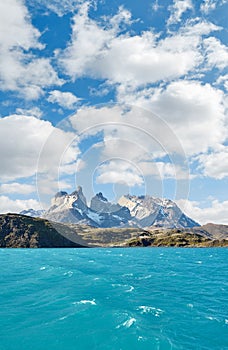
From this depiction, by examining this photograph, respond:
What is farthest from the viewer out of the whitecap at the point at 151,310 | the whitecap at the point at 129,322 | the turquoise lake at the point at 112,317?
the whitecap at the point at 151,310

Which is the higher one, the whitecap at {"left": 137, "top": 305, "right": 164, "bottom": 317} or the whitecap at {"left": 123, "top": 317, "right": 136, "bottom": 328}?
the whitecap at {"left": 137, "top": 305, "right": 164, "bottom": 317}

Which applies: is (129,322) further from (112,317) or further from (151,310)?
(151,310)

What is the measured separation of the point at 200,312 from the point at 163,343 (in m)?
13.4

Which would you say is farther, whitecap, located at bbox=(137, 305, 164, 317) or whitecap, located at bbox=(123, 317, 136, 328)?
whitecap, located at bbox=(137, 305, 164, 317)

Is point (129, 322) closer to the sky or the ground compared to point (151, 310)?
closer to the ground

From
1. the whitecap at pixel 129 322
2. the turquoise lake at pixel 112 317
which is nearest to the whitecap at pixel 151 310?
the turquoise lake at pixel 112 317

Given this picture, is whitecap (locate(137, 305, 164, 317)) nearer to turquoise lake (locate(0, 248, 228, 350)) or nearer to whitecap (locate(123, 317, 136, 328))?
turquoise lake (locate(0, 248, 228, 350))

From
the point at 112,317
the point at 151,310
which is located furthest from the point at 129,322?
the point at 151,310

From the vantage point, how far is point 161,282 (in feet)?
213

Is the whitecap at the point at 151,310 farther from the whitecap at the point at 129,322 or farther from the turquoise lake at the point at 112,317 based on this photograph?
the whitecap at the point at 129,322

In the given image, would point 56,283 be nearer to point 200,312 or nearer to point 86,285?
point 86,285

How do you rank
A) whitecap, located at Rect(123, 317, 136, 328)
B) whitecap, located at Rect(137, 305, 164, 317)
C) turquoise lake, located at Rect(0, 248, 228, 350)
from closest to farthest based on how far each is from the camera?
turquoise lake, located at Rect(0, 248, 228, 350), whitecap, located at Rect(123, 317, 136, 328), whitecap, located at Rect(137, 305, 164, 317)

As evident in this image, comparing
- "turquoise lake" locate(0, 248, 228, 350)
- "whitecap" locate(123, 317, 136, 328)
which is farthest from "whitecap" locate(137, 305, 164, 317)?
"whitecap" locate(123, 317, 136, 328)

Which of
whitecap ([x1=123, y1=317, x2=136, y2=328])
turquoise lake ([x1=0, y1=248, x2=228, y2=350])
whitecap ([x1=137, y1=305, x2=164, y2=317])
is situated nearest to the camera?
turquoise lake ([x1=0, y1=248, x2=228, y2=350])
